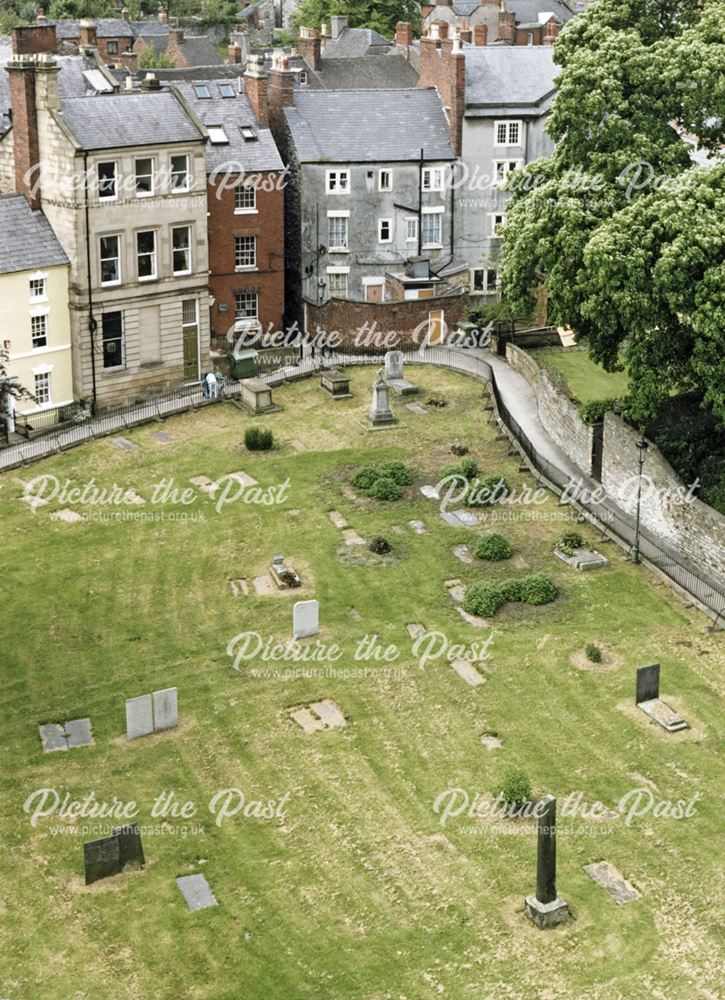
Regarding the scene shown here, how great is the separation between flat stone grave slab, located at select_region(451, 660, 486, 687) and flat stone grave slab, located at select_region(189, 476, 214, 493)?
53.3 feet

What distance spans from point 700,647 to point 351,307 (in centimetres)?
3344

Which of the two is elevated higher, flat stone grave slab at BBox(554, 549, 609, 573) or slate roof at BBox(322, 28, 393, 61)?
slate roof at BBox(322, 28, 393, 61)

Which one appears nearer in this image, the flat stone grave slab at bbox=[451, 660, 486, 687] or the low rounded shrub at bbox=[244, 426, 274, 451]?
the flat stone grave slab at bbox=[451, 660, 486, 687]

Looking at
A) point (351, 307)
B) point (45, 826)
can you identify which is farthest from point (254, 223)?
point (45, 826)

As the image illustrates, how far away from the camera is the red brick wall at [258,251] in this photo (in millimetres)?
69500

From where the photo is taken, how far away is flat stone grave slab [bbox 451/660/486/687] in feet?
135

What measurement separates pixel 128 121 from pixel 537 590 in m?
30.9

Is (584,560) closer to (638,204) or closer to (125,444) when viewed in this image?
(638,204)

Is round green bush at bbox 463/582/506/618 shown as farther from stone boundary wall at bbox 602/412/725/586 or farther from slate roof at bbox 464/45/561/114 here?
slate roof at bbox 464/45/561/114

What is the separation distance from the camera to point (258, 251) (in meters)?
70.8

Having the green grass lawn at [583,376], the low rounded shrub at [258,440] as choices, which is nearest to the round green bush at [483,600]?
the low rounded shrub at [258,440]

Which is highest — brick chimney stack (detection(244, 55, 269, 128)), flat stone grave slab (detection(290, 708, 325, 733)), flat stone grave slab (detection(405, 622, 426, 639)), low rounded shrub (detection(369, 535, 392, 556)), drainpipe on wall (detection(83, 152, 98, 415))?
brick chimney stack (detection(244, 55, 269, 128))

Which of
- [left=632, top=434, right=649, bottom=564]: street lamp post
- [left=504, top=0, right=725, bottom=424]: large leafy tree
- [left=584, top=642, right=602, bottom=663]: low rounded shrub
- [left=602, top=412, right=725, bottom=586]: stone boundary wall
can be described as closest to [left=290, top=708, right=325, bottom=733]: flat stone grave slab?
[left=584, top=642, right=602, bottom=663]: low rounded shrub

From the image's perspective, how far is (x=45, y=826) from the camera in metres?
34.5
